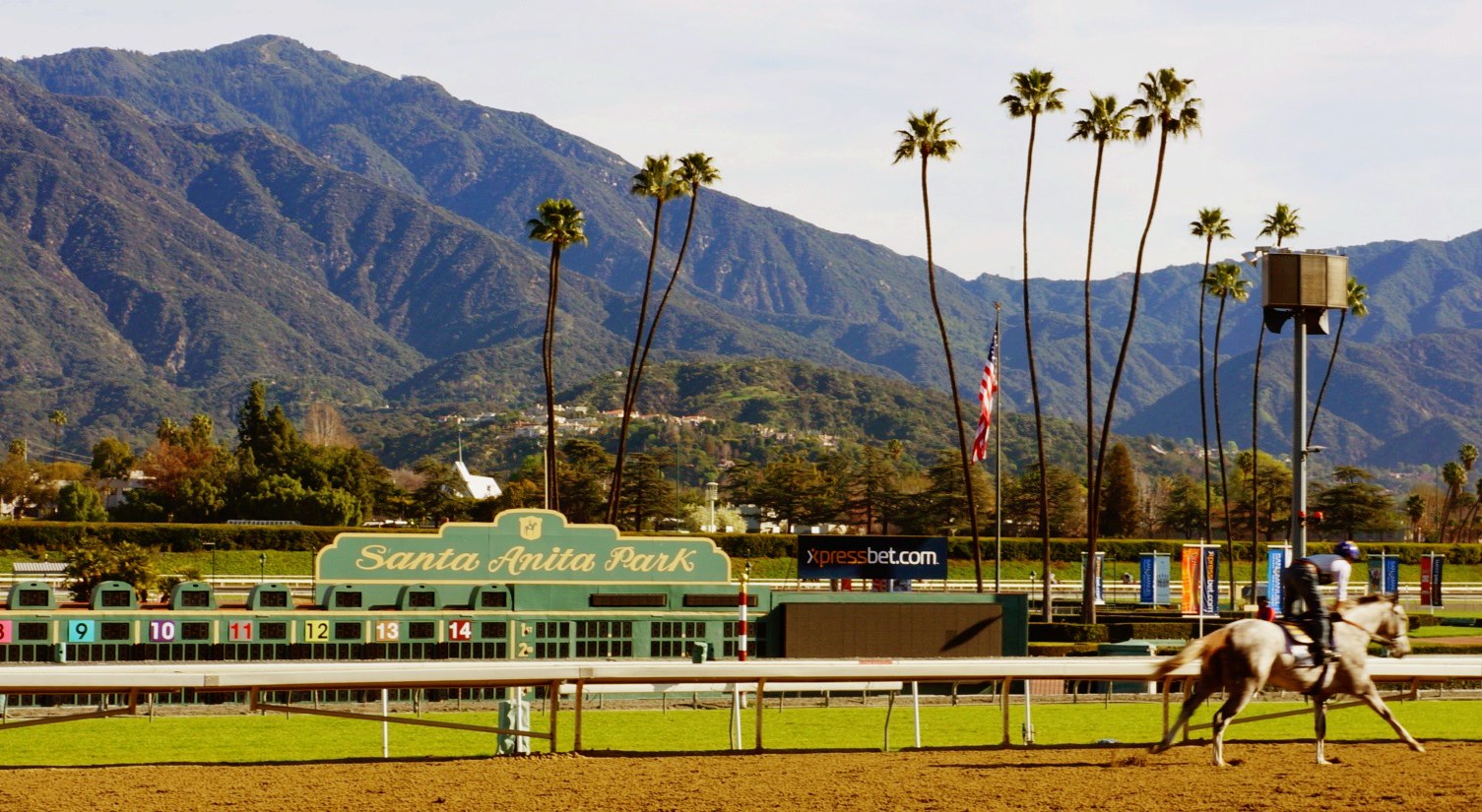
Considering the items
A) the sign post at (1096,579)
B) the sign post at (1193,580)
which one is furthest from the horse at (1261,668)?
the sign post at (1096,579)

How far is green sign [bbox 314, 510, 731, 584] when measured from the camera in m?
33.0

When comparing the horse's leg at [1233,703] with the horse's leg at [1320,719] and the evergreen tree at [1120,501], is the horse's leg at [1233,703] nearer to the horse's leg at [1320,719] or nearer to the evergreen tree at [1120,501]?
the horse's leg at [1320,719]

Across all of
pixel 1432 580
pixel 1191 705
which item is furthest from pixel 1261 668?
pixel 1432 580

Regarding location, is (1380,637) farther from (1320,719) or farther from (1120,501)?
(1120,501)

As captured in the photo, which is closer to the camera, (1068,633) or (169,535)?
(1068,633)

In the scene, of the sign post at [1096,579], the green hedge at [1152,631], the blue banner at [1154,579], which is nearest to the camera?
the green hedge at [1152,631]

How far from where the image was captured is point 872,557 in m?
37.7

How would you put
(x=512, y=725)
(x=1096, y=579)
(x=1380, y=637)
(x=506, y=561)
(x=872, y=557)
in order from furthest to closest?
(x=1096, y=579) < (x=872, y=557) < (x=506, y=561) < (x=512, y=725) < (x=1380, y=637)

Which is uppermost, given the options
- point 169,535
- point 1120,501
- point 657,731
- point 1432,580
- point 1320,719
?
point 1120,501

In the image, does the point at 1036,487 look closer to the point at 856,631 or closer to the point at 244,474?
the point at 244,474

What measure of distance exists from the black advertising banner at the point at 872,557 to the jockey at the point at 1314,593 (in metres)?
20.7

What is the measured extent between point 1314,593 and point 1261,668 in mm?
1003

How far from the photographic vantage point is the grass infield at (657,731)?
21844 mm

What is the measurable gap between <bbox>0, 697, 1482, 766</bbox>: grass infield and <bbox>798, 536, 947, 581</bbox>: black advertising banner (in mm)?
6942
